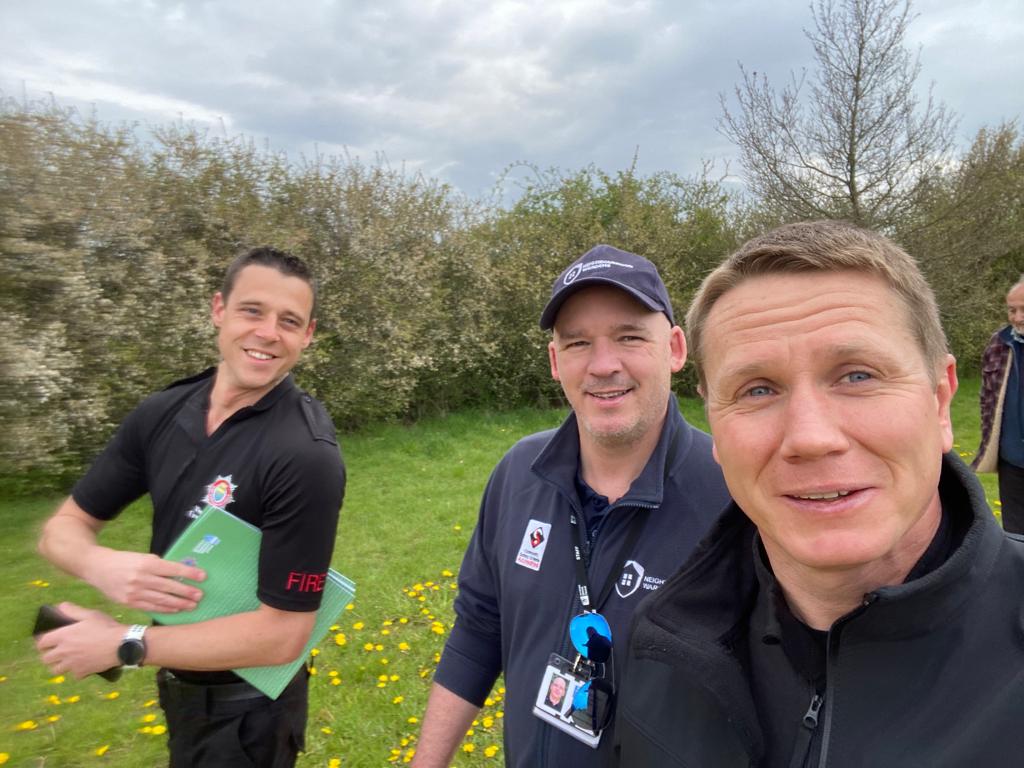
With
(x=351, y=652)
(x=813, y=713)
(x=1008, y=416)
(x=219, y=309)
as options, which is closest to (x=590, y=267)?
(x=813, y=713)

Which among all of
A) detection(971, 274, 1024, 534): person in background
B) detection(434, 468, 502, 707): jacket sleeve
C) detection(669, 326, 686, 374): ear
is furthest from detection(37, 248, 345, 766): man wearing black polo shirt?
detection(971, 274, 1024, 534): person in background

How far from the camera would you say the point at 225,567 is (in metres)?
1.96

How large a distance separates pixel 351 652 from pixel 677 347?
3.61m

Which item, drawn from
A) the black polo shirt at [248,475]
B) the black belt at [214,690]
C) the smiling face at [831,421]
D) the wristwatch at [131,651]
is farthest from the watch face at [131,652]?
the smiling face at [831,421]

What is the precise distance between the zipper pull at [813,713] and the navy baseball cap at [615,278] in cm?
123

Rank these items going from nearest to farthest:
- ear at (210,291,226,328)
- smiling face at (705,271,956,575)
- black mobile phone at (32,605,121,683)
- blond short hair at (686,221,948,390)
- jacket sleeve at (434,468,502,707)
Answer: smiling face at (705,271,956,575) < blond short hair at (686,221,948,390) < black mobile phone at (32,605,121,683) < jacket sleeve at (434,468,502,707) < ear at (210,291,226,328)

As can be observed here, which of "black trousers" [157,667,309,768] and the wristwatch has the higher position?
the wristwatch

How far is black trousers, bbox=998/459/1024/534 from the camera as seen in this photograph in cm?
434

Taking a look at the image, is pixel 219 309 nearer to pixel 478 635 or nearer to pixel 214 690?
pixel 214 690

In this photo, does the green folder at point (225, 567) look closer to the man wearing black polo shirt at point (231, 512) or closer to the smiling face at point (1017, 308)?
the man wearing black polo shirt at point (231, 512)

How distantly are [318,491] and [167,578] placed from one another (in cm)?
53

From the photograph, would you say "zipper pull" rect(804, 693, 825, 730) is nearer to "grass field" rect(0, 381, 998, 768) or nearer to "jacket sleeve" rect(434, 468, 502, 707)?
"jacket sleeve" rect(434, 468, 502, 707)

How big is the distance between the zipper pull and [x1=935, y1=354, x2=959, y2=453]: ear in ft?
1.70

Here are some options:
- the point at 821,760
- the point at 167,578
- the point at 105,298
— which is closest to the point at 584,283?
the point at 821,760
